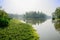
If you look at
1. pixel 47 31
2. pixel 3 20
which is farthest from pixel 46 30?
pixel 3 20

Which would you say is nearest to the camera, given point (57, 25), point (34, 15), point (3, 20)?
point (3, 20)

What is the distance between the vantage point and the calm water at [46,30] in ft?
12.9

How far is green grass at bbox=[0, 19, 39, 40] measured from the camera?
3.33m

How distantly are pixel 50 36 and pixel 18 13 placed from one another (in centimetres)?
102

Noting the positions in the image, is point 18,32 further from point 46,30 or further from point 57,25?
point 57,25

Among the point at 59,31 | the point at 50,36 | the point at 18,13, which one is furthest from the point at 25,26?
the point at 59,31

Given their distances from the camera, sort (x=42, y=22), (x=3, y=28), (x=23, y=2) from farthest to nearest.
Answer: (x=42, y=22) < (x=23, y=2) < (x=3, y=28)

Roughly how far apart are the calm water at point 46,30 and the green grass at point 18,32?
18cm

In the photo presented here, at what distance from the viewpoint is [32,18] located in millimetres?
4223

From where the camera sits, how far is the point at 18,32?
3.54m

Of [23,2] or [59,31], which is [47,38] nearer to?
[59,31]

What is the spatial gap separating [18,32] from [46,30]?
930mm

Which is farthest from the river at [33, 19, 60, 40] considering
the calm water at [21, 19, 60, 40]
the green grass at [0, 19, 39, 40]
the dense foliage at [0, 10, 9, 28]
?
the dense foliage at [0, 10, 9, 28]

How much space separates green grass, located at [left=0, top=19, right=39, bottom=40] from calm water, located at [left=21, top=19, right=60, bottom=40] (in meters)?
0.18
